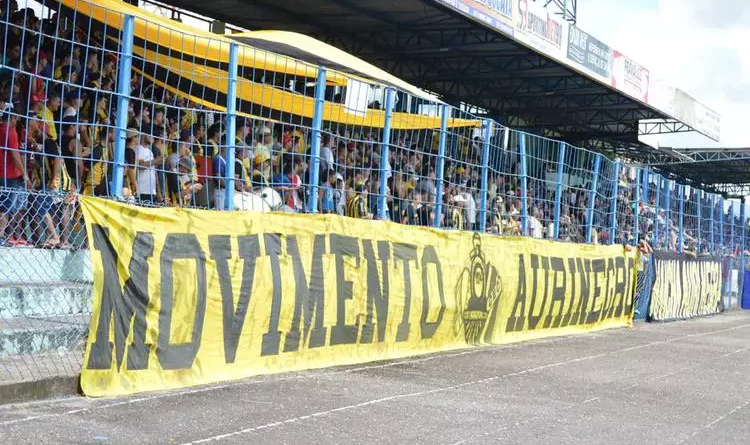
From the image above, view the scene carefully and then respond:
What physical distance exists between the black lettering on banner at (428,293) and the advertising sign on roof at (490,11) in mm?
11585

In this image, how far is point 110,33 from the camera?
11.1 m

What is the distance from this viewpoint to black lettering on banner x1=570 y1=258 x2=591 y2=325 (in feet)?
55.2

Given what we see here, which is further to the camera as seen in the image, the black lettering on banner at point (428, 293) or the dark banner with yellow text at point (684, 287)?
the dark banner with yellow text at point (684, 287)

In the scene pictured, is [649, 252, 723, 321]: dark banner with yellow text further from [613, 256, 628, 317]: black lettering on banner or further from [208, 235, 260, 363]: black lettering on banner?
[208, 235, 260, 363]: black lettering on banner

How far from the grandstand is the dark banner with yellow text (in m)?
0.79

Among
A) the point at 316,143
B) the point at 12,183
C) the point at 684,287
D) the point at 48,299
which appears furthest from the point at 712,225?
the point at 12,183

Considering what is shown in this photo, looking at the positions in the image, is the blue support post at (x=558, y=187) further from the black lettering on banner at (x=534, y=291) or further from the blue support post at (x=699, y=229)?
the blue support post at (x=699, y=229)

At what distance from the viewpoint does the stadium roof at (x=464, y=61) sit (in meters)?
25.1

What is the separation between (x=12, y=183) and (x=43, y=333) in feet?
4.20

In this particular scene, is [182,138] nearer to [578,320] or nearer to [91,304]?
[91,304]

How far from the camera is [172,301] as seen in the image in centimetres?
861

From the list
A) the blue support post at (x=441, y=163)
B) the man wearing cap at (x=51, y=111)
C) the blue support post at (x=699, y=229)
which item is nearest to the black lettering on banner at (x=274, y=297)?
the man wearing cap at (x=51, y=111)

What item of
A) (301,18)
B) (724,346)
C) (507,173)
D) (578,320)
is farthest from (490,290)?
(301,18)

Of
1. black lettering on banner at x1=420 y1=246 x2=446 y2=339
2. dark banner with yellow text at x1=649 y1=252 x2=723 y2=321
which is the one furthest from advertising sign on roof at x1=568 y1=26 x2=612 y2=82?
black lettering on banner at x1=420 y1=246 x2=446 y2=339
